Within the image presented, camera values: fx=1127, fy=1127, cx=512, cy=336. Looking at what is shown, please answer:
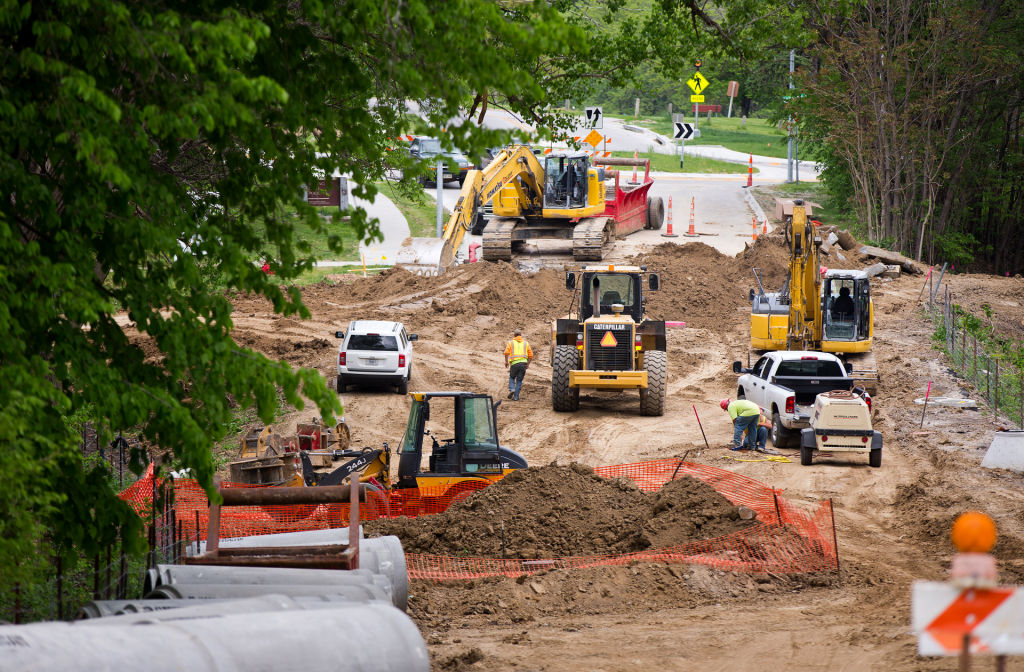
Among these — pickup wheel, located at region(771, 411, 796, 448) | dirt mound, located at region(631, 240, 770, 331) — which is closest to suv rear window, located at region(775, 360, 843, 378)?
pickup wheel, located at region(771, 411, 796, 448)

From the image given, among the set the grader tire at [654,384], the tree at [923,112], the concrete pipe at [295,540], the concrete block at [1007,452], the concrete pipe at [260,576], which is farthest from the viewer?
the tree at [923,112]

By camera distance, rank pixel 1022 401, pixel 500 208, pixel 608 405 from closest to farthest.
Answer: pixel 1022 401, pixel 608 405, pixel 500 208

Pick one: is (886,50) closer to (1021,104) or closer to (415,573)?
(1021,104)

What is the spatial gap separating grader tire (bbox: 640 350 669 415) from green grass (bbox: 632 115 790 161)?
161ft

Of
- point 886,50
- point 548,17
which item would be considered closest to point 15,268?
point 548,17

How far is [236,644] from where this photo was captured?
6.46m

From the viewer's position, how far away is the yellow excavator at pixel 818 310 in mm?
24781

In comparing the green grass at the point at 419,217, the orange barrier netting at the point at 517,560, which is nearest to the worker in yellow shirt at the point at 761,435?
the orange barrier netting at the point at 517,560

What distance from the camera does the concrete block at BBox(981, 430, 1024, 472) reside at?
1747 cm

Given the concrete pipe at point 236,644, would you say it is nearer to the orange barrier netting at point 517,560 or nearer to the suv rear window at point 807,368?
the orange barrier netting at point 517,560

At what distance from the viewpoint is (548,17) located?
9.02m

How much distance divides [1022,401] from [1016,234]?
32866mm

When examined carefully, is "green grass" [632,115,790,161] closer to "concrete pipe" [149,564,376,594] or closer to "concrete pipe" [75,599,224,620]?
"concrete pipe" [149,564,376,594]

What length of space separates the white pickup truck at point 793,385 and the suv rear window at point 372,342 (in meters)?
7.26
